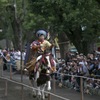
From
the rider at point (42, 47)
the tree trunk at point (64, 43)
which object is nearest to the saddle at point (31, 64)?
the rider at point (42, 47)

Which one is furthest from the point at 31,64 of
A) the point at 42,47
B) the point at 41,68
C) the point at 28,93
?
the point at 28,93

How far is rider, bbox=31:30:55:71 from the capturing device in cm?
947

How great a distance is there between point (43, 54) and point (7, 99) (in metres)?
2.31

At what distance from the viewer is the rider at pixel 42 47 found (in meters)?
9.47

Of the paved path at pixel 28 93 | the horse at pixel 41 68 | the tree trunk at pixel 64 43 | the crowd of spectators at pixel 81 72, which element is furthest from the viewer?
the tree trunk at pixel 64 43

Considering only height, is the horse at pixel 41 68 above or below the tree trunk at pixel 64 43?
below

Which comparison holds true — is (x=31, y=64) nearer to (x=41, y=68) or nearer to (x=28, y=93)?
(x=41, y=68)

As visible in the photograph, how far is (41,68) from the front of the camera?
952cm

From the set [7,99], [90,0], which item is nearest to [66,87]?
[7,99]

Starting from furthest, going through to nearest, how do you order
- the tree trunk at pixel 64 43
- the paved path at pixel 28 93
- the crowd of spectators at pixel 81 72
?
the tree trunk at pixel 64 43 → the crowd of spectators at pixel 81 72 → the paved path at pixel 28 93

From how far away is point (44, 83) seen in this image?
9.70 metres

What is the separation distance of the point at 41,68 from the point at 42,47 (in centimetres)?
51

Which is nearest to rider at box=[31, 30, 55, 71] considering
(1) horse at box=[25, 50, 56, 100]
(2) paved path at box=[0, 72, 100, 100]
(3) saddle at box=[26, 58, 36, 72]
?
(1) horse at box=[25, 50, 56, 100]

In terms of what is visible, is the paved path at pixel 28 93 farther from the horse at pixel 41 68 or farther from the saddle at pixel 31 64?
the saddle at pixel 31 64
